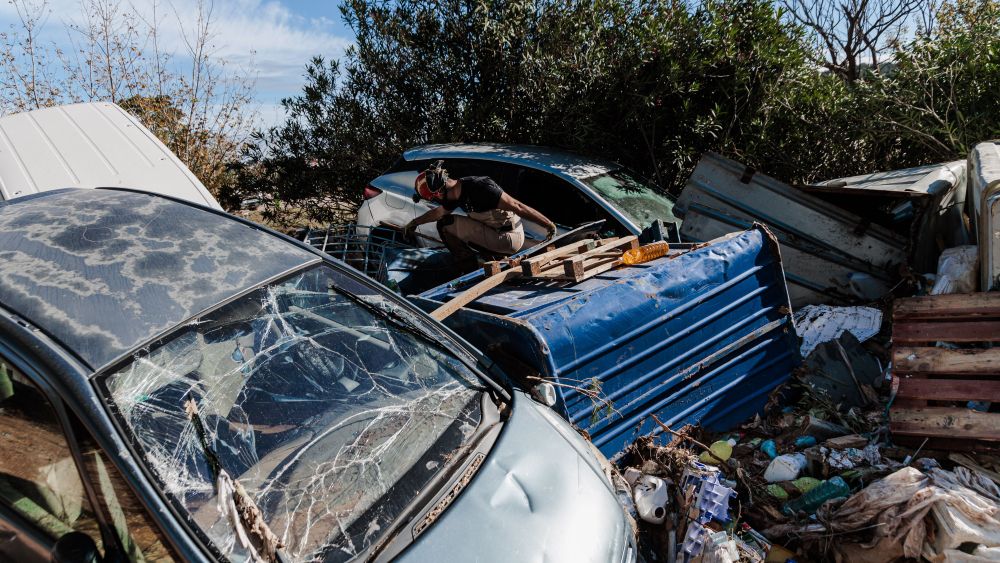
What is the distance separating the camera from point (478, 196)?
493 cm

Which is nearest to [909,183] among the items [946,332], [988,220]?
[988,220]

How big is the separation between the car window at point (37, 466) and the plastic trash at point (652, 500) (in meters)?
2.27

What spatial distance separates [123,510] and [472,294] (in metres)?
2.05

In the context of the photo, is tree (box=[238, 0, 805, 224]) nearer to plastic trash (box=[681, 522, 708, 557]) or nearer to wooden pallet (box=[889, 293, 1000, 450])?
wooden pallet (box=[889, 293, 1000, 450])

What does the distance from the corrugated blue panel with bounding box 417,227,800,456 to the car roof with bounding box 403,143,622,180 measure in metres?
1.83

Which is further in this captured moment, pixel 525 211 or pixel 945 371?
pixel 525 211

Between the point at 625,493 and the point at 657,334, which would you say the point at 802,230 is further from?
the point at 625,493

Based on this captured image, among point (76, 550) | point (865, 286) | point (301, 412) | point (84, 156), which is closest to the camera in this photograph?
point (76, 550)

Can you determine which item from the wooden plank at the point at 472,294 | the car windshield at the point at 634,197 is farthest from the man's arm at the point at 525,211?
the wooden plank at the point at 472,294

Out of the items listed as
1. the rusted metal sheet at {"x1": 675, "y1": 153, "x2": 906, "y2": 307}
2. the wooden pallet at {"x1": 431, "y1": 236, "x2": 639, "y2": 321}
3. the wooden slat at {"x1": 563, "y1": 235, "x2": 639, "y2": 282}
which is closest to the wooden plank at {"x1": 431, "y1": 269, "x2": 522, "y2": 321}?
the wooden pallet at {"x1": 431, "y1": 236, "x2": 639, "y2": 321}

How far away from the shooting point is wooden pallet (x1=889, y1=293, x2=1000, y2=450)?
3189mm

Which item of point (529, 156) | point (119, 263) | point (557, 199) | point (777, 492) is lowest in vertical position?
point (777, 492)

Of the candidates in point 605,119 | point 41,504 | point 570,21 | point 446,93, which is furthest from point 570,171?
point 41,504

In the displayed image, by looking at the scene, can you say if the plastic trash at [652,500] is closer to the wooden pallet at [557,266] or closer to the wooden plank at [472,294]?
the wooden pallet at [557,266]
